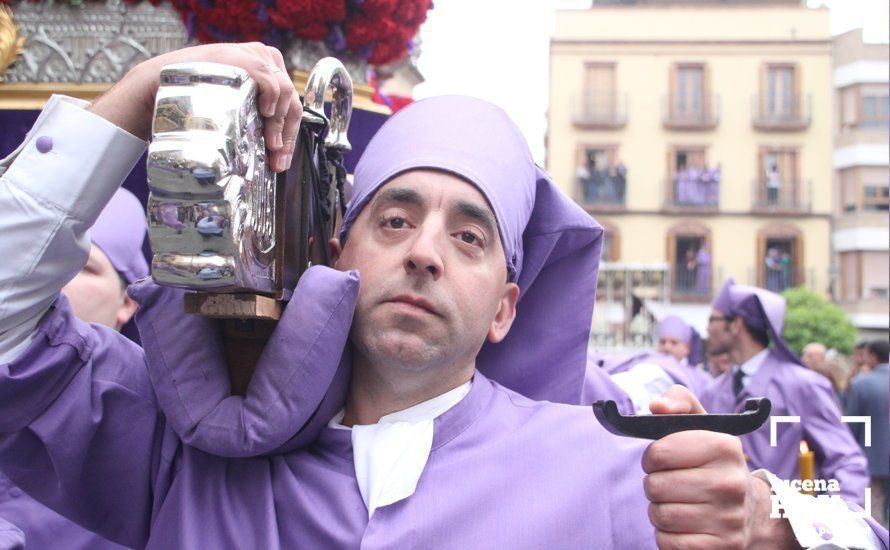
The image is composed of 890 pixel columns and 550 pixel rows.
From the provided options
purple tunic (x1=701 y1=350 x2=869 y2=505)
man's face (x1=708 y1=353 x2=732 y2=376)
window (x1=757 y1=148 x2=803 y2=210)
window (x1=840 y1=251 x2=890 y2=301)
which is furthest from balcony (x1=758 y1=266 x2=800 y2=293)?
purple tunic (x1=701 y1=350 x2=869 y2=505)

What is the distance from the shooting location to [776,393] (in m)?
5.61

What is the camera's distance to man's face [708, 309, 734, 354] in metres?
6.55

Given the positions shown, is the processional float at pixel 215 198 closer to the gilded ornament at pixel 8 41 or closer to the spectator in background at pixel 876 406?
the gilded ornament at pixel 8 41

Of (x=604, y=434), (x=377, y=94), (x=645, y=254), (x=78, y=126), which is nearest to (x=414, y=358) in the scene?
(x=604, y=434)

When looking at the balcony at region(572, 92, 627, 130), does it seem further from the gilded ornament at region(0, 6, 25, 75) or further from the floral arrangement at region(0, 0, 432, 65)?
the gilded ornament at region(0, 6, 25, 75)

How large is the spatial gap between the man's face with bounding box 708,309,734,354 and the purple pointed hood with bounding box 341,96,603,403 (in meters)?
Answer: 4.43

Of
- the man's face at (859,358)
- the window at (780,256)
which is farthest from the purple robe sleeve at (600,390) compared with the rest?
the window at (780,256)

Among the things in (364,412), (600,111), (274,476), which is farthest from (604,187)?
(274,476)

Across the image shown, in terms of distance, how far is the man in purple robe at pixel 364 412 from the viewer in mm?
1694

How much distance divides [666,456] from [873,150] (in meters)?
25.2

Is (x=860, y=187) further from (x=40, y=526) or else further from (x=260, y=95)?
(x=260, y=95)

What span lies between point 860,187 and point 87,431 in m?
27.5

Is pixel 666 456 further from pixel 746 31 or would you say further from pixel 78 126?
pixel 746 31

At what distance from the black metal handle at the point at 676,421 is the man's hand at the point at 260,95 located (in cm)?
65
